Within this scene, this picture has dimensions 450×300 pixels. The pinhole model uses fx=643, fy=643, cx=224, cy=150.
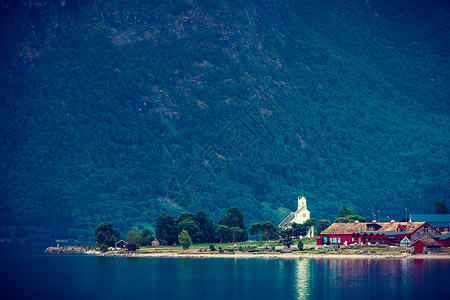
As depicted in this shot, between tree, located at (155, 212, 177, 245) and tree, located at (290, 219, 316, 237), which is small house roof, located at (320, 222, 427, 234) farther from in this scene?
tree, located at (155, 212, 177, 245)

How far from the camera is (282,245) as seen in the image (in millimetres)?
164000

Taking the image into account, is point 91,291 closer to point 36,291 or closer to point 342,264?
point 36,291

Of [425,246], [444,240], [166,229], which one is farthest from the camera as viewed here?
[166,229]

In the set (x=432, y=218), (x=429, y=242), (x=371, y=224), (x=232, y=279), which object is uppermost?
(x=432, y=218)

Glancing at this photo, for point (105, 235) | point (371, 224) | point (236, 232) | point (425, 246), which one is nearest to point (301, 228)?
point (236, 232)

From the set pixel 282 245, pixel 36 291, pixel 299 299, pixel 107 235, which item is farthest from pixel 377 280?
pixel 107 235

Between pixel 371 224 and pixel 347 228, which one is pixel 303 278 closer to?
pixel 371 224

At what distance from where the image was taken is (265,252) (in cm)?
15425

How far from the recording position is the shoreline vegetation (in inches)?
5453

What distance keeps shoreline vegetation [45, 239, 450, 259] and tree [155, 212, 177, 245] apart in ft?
13.9

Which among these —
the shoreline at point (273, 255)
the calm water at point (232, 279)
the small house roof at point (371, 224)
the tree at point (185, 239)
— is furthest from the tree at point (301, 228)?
the calm water at point (232, 279)

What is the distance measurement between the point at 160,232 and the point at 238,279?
2866 inches

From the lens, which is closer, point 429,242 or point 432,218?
point 429,242

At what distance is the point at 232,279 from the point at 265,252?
46169 mm
